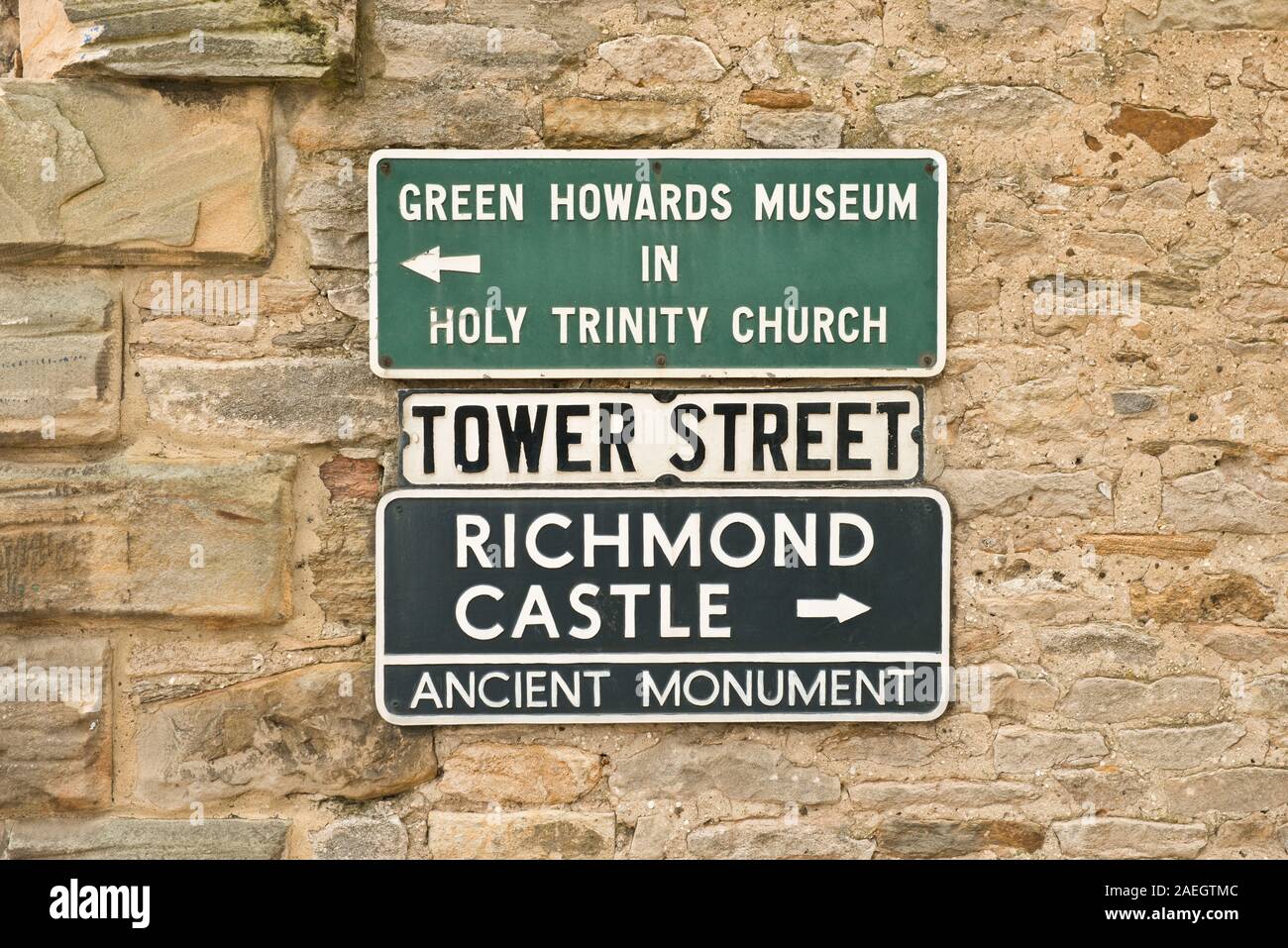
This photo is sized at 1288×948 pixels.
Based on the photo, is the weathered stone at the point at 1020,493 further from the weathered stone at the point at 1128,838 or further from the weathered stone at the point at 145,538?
the weathered stone at the point at 145,538

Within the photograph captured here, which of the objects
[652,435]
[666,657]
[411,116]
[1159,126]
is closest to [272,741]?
[666,657]

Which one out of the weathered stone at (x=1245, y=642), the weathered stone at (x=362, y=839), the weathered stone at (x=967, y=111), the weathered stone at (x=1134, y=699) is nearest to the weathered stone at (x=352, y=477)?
the weathered stone at (x=362, y=839)

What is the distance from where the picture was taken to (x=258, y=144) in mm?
2184

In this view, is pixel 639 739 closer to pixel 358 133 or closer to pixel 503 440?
pixel 503 440

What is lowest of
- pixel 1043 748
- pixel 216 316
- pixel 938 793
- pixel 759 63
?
pixel 938 793

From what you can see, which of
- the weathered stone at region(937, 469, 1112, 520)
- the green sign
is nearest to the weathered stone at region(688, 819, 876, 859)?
the weathered stone at region(937, 469, 1112, 520)

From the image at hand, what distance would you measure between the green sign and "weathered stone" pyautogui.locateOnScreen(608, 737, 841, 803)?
810 millimetres

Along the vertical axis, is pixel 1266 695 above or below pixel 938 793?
above

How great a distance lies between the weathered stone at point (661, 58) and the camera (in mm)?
2209

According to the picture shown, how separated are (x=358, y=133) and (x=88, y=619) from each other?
1171 millimetres

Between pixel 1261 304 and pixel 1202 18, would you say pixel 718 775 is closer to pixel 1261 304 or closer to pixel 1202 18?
pixel 1261 304

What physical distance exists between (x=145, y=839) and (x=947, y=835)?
171 cm

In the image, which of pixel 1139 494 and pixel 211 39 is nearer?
pixel 211 39

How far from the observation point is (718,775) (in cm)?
226
